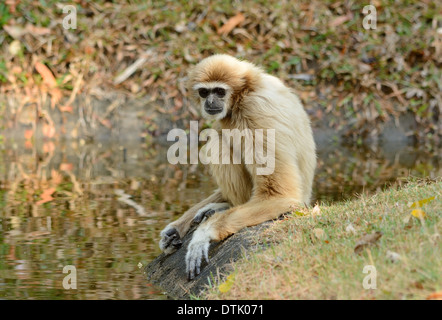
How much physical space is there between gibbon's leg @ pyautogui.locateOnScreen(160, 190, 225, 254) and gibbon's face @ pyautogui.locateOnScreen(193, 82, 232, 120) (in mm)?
947

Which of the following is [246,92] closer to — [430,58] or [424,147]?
[424,147]

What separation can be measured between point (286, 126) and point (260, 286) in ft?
6.83

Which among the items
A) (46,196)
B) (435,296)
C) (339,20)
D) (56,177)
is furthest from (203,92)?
(339,20)

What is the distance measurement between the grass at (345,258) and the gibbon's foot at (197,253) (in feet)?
1.75

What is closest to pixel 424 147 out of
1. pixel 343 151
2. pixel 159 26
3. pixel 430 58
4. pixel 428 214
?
pixel 343 151

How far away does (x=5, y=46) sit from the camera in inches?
651

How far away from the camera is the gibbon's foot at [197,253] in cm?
571

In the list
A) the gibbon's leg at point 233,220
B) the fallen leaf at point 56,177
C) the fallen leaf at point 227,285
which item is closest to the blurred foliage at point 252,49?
the fallen leaf at point 56,177

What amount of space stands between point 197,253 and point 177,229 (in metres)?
1.00

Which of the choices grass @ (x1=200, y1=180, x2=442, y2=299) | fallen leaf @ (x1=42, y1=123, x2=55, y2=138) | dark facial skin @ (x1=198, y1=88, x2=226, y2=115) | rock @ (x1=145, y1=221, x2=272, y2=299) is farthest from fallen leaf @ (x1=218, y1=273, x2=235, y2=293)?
fallen leaf @ (x1=42, y1=123, x2=55, y2=138)

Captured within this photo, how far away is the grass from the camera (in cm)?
402

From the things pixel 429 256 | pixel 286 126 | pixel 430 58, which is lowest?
pixel 429 256

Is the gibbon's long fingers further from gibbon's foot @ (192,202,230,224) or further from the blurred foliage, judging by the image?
the blurred foliage

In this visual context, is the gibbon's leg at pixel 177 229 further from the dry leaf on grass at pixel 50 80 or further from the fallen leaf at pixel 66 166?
the dry leaf on grass at pixel 50 80
